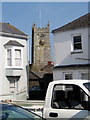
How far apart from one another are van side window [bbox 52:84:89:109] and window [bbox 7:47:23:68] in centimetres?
1903

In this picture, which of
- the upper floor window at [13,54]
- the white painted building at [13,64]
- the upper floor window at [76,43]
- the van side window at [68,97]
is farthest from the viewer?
the upper floor window at [13,54]

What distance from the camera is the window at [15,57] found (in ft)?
80.3

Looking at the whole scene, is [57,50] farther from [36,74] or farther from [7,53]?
[36,74]

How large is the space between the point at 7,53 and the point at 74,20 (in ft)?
26.3

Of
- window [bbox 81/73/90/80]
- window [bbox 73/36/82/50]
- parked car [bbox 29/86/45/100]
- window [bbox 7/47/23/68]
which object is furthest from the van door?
parked car [bbox 29/86/45/100]

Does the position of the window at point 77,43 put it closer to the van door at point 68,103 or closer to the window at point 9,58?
the window at point 9,58

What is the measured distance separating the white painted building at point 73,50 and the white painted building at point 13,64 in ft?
18.3

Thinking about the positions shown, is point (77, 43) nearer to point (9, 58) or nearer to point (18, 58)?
point (18, 58)

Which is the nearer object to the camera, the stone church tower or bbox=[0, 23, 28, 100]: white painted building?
bbox=[0, 23, 28, 100]: white painted building

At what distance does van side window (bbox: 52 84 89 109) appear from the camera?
550cm

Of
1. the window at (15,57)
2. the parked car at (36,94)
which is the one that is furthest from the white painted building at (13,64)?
the parked car at (36,94)

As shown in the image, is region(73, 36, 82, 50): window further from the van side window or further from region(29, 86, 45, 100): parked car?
the van side window

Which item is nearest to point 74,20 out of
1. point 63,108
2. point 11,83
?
point 11,83

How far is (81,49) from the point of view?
19438mm
